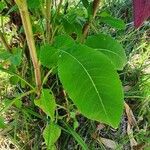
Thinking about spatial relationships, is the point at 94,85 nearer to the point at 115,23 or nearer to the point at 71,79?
the point at 71,79

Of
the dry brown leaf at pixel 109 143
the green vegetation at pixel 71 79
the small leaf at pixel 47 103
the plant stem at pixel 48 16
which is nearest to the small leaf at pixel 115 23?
the green vegetation at pixel 71 79

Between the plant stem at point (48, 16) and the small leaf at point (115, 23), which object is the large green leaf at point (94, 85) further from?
the small leaf at point (115, 23)

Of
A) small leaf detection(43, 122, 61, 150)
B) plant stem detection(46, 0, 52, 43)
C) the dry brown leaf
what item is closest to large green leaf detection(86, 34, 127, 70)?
plant stem detection(46, 0, 52, 43)

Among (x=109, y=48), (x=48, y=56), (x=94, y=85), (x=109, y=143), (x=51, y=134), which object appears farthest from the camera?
(x=109, y=143)

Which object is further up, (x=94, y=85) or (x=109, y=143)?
(x=94, y=85)

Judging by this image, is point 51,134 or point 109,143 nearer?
point 51,134

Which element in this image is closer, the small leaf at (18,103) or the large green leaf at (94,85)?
the large green leaf at (94,85)

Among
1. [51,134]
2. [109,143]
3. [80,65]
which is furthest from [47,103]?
[109,143]
